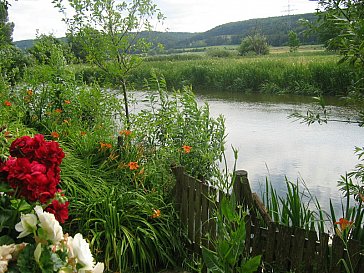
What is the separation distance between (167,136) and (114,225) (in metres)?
1.25

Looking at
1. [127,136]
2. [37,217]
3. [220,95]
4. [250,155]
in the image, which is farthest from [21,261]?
[220,95]

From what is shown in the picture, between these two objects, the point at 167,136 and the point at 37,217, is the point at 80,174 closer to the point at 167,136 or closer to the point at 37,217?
the point at 167,136

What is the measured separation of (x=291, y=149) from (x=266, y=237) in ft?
Result: 15.7

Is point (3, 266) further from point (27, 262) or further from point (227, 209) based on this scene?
point (227, 209)

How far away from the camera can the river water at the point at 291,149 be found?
18.2 ft

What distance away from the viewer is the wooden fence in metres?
2.31

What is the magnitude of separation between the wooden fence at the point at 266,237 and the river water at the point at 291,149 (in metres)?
1.13

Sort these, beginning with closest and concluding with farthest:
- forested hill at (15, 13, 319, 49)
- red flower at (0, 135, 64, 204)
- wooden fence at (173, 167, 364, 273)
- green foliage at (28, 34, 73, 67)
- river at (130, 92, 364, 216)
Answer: red flower at (0, 135, 64, 204) < wooden fence at (173, 167, 364, 273) < river at (130, 92, 364, 216) < green foliage at (28, 34, 73, 67) < forested hill at (15, 13, 319, 49)

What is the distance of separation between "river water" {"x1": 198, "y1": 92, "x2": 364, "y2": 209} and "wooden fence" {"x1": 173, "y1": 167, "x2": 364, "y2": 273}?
1.13 meters

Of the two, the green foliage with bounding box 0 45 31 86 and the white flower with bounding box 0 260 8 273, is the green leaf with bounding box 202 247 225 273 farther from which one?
the green foliage with bounding box 0 45 31 86

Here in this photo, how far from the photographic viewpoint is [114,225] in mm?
2908

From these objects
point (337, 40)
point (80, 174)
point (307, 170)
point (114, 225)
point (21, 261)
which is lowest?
point (307, 170)

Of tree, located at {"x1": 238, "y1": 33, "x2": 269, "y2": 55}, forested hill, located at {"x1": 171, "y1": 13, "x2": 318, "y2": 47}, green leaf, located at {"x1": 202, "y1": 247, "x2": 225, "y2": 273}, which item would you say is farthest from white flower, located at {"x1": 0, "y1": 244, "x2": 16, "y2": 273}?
forested hill, located at {"x1": 171, "y1": 13, "x2": 318, "y2": 47}

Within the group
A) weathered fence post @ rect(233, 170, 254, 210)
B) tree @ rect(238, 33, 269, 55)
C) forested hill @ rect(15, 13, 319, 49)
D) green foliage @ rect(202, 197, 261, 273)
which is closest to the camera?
green foliage @ rect(202, 197, 261, 273)
